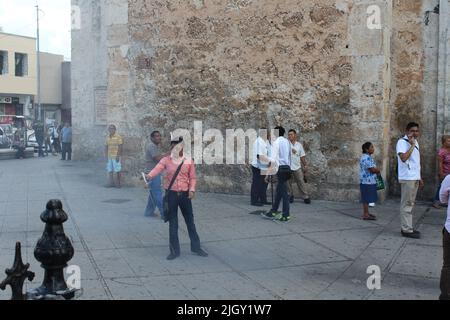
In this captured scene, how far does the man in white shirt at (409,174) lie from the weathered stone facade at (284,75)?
2.53 m

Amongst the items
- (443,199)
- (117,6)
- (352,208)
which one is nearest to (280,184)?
(352,208)

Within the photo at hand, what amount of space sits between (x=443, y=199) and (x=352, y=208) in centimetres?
482

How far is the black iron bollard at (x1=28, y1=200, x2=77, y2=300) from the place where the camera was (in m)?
4.30

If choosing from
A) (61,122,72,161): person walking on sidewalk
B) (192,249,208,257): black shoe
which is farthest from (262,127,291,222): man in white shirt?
(61,122,72,161): person walking on sidewalk

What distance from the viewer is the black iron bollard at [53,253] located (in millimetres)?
4305

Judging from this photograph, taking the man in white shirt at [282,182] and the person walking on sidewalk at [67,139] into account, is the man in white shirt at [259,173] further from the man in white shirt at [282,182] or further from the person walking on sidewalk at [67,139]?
the person walking on sidewalk at [67,139]

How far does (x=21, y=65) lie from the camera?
3781 cm

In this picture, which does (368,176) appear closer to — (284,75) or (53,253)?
(284,75)

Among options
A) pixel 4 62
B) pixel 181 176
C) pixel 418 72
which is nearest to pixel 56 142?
pixel 4 62

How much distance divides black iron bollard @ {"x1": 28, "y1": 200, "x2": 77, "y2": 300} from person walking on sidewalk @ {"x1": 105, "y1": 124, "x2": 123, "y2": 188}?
26.6ft

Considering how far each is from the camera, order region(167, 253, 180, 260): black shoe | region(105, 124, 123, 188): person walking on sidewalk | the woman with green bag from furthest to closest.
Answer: region(105, 124, 123, 188): person walking on sidewalk
the woman with green bag
region(167, 253, 180, 260): black shoe

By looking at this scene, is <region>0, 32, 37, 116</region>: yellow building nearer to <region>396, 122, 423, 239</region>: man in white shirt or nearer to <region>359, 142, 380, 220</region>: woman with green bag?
<region>359, 142, 380, 220</region>: woman with green bag

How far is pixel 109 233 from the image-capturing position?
25.4 feet
